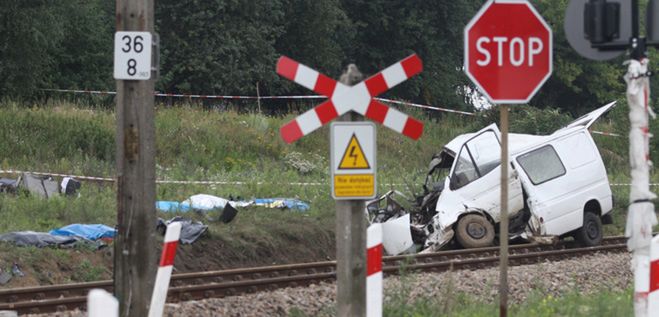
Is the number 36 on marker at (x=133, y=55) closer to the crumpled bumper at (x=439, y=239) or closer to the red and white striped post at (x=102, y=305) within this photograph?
the red and white striped post at (x=102, y=305)

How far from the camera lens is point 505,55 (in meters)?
8.93

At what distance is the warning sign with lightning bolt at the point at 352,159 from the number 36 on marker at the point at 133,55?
2.68m

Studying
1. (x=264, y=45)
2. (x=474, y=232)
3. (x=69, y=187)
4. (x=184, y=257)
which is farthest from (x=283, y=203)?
(x=264, y=45)

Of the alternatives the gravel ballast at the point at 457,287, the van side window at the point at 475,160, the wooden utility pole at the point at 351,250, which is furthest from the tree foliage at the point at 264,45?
the wooden utility pole at the point at 351,250

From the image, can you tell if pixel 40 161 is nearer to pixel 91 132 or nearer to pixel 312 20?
pixel 91 132

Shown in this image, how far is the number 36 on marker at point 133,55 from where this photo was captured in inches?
412

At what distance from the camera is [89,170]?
82.3 ft

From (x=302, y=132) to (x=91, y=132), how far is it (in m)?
21.2

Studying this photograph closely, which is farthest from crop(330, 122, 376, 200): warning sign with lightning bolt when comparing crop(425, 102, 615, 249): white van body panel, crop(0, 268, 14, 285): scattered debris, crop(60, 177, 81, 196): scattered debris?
crop(60, 177, 81, 196): scattered debris

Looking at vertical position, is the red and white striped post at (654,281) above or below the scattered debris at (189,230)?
below

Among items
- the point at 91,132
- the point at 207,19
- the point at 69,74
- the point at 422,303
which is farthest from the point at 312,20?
the point at 422,303

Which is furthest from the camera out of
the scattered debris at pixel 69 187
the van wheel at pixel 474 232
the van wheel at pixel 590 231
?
the scattered debris at pixel 69 187

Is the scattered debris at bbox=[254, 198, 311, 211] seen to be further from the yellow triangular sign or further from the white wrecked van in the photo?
the yellow triangular sign

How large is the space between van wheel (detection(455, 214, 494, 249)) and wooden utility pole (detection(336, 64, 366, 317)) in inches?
479
